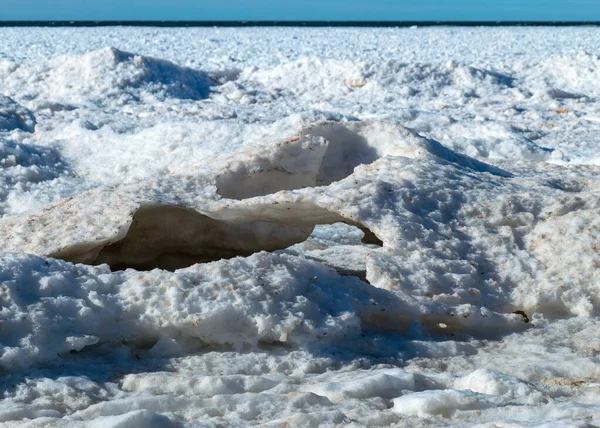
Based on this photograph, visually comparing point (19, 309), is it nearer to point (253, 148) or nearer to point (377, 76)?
point (253, 148)

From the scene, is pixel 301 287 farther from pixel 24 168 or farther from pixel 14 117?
pixel 14 117

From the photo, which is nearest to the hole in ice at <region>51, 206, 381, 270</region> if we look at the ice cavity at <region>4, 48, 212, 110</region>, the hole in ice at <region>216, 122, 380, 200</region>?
the hole in ice at <region>216, 122, 380, 200</region>

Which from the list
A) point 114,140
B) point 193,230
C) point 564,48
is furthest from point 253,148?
point 564,48

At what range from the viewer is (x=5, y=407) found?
2.00 metres

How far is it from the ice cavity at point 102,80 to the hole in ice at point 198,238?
21.9 feet

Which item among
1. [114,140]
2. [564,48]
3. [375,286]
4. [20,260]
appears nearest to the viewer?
[20,260]

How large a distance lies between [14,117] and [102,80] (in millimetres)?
2732

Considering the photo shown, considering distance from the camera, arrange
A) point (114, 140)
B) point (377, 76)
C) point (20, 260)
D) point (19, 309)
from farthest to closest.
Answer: point (377, 76) → point (114, 140) → point (20, 260) → point (19, 309)

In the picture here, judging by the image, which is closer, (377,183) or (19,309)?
(19,309)

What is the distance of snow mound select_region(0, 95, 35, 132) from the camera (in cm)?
779

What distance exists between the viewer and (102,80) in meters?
10.7

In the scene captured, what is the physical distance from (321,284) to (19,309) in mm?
904

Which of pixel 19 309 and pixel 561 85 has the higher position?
pixel 19 309

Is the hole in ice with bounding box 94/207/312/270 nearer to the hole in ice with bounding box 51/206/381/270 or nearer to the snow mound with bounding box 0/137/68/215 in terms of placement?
the hole in ice with bounding box 51/206/381/270
